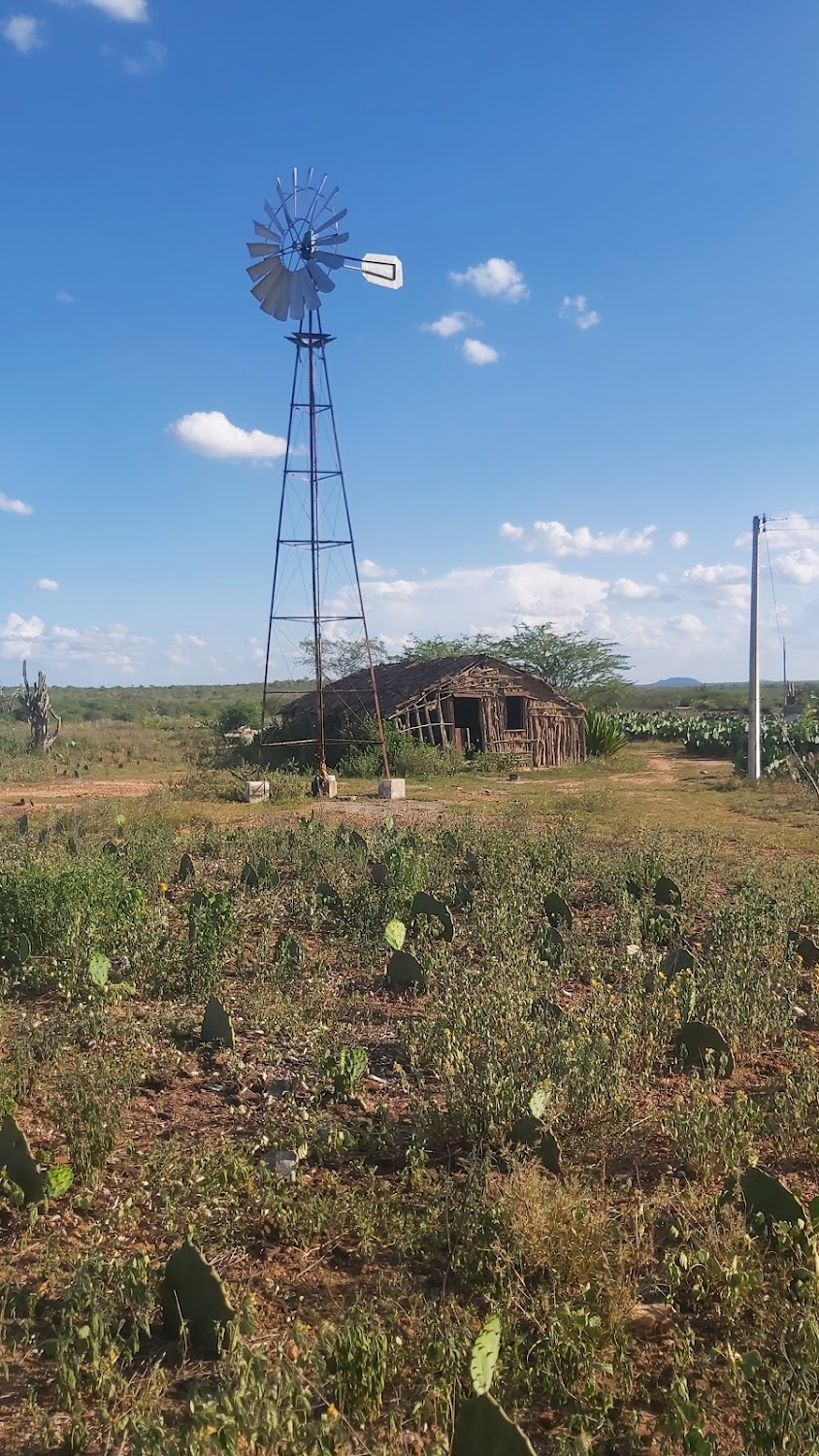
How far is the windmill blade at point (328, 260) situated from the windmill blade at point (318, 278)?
0.32 ft

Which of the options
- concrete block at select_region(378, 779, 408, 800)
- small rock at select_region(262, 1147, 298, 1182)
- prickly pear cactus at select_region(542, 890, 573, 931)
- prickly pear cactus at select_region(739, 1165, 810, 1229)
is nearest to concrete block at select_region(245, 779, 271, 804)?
concrete block at select_region(378, 779, 408, 800)

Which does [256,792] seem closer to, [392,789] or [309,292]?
[392,789]

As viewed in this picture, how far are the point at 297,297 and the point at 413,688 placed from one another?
1018cm

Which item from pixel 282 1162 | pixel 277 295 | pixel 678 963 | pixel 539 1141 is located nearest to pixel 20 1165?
pixel 282 1162

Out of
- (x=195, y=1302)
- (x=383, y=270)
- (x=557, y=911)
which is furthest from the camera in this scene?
(x=383, y=270)

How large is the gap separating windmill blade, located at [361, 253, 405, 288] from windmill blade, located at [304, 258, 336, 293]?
1.03 meters

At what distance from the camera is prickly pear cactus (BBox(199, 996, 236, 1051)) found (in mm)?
5316

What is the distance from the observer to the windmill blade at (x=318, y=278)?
17.1 metres

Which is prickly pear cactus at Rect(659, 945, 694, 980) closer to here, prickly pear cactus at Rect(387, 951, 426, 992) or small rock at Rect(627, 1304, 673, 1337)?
prickly pear cactus at Rect(387, 951, 426, 992)

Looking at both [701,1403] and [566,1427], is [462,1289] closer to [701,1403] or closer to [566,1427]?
[566,1427]

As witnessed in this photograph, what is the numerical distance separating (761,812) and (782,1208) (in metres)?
13.2

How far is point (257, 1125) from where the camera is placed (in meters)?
4.56

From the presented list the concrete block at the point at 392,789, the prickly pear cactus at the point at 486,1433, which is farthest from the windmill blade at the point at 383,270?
the prickly pear cactus at the point at 486,1433

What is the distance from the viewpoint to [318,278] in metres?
17.2
